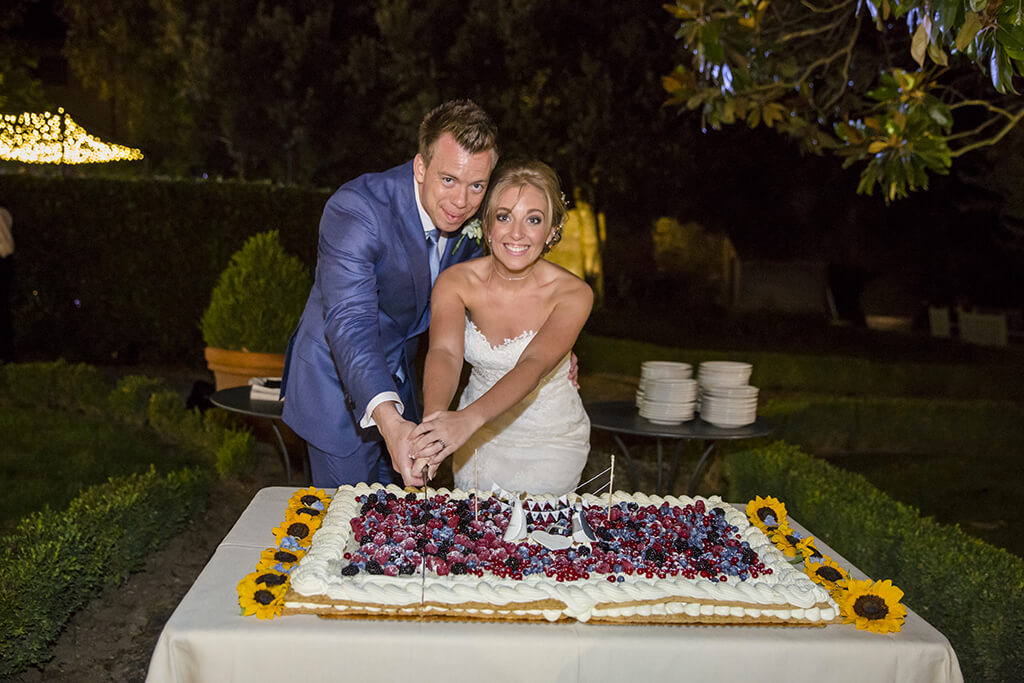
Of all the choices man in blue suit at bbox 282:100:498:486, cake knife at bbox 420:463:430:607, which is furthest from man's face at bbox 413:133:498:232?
cake knife at bbox 420:463:430:607

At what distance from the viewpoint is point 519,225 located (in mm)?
3266

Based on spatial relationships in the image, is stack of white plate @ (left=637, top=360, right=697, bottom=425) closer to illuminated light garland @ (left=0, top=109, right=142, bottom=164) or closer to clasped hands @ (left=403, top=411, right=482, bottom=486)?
clasped hands @ (left=403, top=411, right=482, bottom=486)

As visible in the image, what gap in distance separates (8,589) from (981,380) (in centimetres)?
1065

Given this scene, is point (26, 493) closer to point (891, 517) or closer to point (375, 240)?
point (375, 240)

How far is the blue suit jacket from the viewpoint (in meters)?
3.10

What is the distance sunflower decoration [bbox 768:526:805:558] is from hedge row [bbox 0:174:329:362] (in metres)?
10.2

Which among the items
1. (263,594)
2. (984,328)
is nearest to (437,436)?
(263,594)

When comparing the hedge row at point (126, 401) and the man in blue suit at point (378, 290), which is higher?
the man in blue suit at point (378, 290)

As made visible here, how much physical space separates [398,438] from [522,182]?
3.37 ft

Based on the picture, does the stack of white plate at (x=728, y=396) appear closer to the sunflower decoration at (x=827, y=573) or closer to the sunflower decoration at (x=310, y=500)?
the sunflower decoration at (x=827, y=573)

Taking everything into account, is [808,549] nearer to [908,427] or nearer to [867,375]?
[908,427]

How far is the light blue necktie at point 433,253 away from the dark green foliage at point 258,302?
410 cm

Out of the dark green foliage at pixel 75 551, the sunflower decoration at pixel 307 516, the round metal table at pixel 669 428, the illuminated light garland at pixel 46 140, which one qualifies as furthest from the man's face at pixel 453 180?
the illuminated light garland at pixel 46 140

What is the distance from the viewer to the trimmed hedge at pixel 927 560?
136 inches
